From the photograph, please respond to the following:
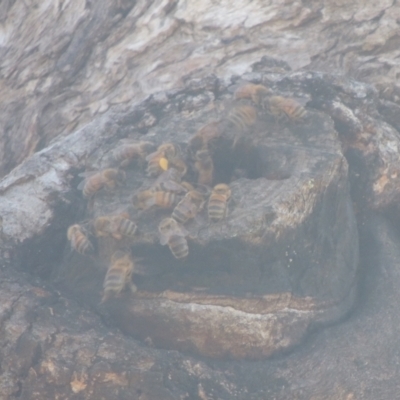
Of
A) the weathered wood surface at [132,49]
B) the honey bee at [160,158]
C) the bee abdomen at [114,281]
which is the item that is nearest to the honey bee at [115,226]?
the bee abdomen at [114,281]

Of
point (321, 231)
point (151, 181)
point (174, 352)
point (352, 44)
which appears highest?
point (151, 181)

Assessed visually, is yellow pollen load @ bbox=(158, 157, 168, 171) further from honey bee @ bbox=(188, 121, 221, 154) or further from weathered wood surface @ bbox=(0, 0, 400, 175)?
weathered wood surface @ bbox=(0, 0, 400, 175)

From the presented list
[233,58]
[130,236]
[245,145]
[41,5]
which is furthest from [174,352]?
[41,5]

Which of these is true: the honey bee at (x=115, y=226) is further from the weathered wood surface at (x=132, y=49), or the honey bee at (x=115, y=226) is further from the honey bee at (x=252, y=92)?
the weathered wood surface at (x=132, y=49)

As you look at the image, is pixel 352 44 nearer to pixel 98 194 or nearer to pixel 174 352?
pixel 98 194

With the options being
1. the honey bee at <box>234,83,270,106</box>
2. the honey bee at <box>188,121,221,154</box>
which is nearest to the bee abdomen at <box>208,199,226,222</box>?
the honey bee at <box>188,121,221,154</box>

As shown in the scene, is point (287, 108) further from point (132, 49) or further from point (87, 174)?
point (132, 49)
